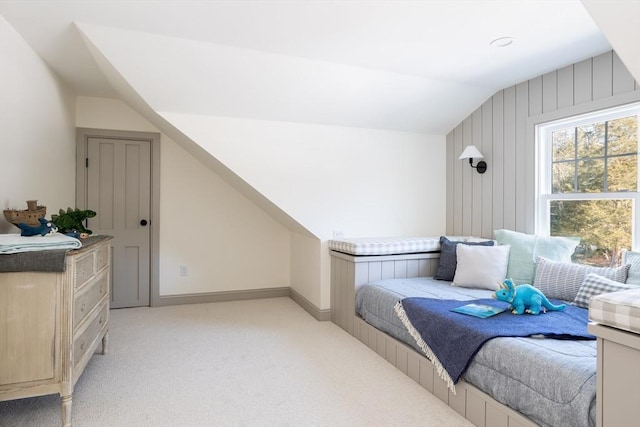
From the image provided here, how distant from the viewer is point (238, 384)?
7.43 ft

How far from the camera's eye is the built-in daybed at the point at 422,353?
4.81 ft

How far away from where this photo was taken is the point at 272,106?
3.18 metres

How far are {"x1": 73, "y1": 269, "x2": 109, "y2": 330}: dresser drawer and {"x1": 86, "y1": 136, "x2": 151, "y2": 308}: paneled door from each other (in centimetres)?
143

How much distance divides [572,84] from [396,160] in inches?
62.4

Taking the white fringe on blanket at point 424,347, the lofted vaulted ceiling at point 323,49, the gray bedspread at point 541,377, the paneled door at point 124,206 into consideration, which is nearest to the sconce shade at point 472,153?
the lofted vaulted ceiling at point 323,49

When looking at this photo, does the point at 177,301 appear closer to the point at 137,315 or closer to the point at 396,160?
the point at 137,315

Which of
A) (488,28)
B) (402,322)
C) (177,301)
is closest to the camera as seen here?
(488,28)

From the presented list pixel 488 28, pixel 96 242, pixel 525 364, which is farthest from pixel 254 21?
pixel 525 364

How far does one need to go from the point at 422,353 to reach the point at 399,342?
242 millimetres

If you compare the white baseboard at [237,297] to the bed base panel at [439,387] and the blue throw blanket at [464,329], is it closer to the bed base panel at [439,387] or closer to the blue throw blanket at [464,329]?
the bed base panel at [439,387]

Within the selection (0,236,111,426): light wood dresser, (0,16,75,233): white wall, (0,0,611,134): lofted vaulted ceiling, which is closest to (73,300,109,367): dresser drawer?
(0,236,111,426): light wood dresser

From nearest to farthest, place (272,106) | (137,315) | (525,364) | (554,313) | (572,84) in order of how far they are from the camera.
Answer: (525,364) → (554,313) → (572,84) → (272,106) → (137,315)

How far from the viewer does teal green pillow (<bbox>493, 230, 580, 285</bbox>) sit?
2775 mm

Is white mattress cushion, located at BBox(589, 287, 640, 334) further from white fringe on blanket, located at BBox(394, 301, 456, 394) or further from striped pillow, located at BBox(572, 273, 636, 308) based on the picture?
striped pillow, located at BBox(572, 273, 636, 308)
